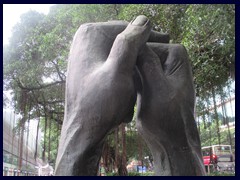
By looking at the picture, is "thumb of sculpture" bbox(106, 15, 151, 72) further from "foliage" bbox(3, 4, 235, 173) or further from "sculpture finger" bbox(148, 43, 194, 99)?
"foliage" bbox(3, 4, 235, 173)

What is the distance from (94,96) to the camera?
2.34 metres

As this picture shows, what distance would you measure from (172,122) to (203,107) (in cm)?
754

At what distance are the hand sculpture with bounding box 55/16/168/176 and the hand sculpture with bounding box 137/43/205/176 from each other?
153 millimetres

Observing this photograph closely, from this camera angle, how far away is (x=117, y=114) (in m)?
2.38

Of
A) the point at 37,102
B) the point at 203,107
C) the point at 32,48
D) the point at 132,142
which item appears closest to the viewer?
the point at 203,107

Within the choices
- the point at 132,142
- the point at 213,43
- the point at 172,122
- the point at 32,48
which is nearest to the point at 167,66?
the point at 172,122

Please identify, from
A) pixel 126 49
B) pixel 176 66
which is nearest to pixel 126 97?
pixel 126 49

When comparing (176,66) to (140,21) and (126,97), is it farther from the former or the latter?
(126,97)

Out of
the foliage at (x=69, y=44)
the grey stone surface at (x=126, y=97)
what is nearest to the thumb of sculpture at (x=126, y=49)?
A: the grey stone surface at (x=126, y=97)

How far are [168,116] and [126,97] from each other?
0.39 meters

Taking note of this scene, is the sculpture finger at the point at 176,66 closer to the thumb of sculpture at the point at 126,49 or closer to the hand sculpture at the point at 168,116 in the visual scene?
the hand sculpture at the point at 168,116

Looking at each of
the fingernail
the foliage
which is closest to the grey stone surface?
the fingernail

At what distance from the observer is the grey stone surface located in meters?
2.33

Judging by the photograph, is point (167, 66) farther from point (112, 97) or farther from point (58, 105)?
point (58, 105)
